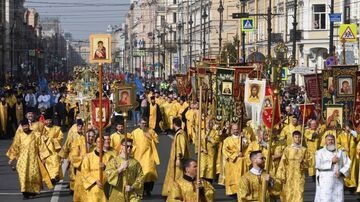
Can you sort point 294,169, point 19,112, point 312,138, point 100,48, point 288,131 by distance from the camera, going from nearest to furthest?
point 100,48 → point 294,169 → point 312,138 → point 288,131 → point 19,112

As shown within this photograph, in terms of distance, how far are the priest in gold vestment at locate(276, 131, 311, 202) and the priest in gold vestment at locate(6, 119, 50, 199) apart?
14.9 feet

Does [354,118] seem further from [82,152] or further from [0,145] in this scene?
[0,145]

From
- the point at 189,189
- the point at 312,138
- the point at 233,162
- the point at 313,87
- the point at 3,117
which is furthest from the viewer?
the point at 3,117

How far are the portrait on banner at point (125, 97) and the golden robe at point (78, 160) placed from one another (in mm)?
1007

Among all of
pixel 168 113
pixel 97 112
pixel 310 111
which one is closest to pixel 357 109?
pixel 310 111

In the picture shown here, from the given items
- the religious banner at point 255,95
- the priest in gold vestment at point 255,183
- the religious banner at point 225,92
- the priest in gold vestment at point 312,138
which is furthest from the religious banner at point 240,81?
the priest in gold vestment at point 255,183

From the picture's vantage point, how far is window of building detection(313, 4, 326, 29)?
191 feet

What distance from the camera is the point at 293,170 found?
1716 centimetres

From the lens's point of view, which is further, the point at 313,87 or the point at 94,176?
the point at 313,87

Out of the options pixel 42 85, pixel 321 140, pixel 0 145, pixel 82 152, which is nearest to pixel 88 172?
pixel 82 152

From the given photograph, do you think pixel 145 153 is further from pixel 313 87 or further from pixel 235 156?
pixel 313 87

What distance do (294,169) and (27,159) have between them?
495 centimetres

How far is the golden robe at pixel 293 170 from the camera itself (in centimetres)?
1702

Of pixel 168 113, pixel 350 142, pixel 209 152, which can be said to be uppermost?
pixel 350 142
